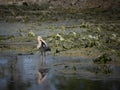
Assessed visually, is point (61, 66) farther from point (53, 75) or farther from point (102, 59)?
point (53, 75)

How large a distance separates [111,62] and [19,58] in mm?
3215

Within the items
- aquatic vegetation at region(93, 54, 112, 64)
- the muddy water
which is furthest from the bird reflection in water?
aquatic vegetation at region(93, 54, 112, 64)

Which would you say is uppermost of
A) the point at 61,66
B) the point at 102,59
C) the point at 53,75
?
the point at 102,59

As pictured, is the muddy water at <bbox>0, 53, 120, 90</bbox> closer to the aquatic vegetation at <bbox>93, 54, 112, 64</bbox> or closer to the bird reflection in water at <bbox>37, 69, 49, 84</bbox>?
the bird reflection in water at <bbox>37, 69, 49, 84</bbox>

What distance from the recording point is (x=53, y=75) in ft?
44.9

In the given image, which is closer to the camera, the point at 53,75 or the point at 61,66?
the point at 53,75

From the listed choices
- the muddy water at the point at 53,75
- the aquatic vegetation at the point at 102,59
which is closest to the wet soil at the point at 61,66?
the muddy water at the point at 53,75

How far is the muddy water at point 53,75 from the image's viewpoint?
12.1 m

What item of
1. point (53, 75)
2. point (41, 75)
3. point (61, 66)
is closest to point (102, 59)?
point (61, 66)

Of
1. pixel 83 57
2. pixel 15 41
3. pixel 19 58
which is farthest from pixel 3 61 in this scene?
pixel 15 41

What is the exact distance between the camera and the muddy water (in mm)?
12117

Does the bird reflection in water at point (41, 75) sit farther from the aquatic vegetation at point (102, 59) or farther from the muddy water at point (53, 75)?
the aquatic vegetation at point (102, 59)

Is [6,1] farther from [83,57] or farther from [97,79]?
[97,79]

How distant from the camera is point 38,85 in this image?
12273 mm
